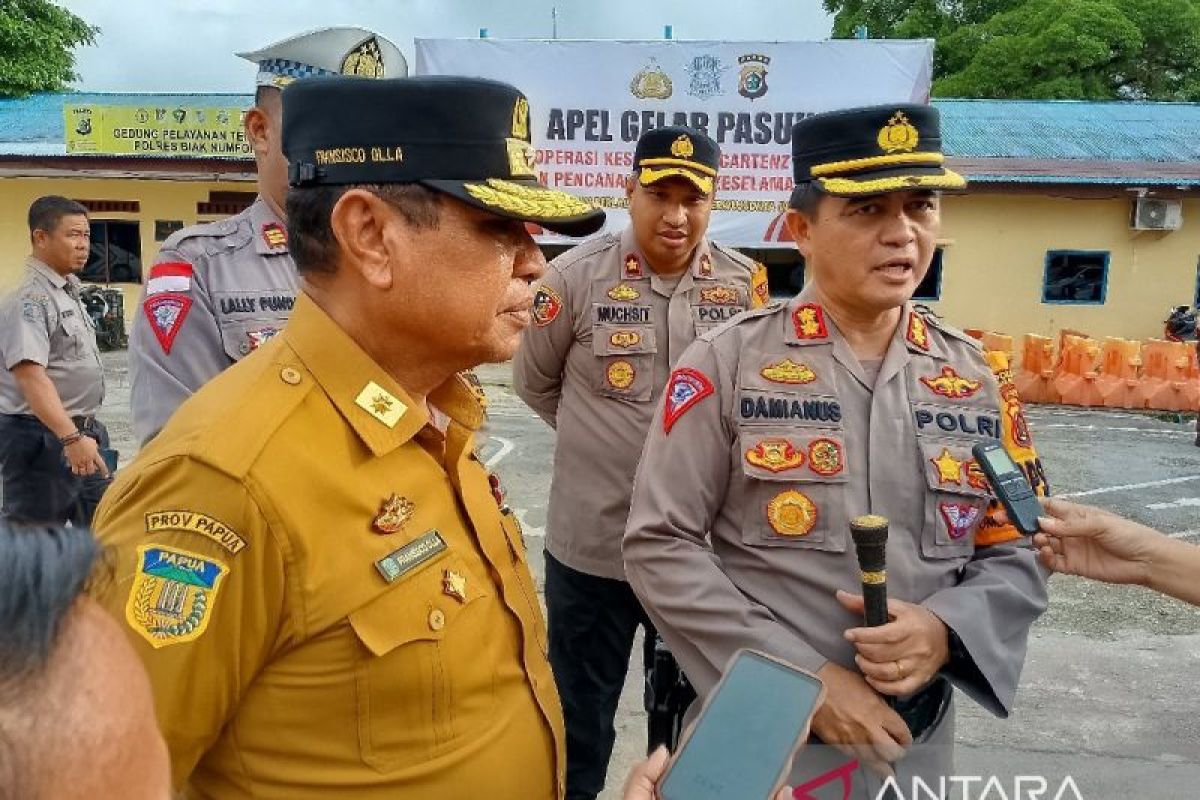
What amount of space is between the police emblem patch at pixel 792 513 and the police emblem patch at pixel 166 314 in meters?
1.67

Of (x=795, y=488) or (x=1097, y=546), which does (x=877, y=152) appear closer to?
(x=795, y=488)

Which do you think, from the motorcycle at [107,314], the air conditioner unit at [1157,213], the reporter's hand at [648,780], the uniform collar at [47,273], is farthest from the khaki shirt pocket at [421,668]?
the motorcycle at [107,314]

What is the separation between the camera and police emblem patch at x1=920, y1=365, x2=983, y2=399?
219 centimetres

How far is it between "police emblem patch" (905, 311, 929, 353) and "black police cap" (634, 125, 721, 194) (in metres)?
1.43

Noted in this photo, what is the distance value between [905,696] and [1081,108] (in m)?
17.7

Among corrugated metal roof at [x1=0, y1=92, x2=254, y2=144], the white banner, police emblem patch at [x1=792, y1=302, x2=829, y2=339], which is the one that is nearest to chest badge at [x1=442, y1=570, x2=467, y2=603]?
police emblem patch at [x1=792, y1=302, x2=829, y2=339]

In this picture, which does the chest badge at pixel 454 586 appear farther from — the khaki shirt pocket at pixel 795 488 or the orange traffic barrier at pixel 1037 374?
the orange traffic barrier at pixel 1037 374

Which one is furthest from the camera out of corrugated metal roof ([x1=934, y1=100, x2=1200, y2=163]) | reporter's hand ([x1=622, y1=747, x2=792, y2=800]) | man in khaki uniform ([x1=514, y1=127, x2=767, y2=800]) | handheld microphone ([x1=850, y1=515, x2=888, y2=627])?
corrugated metal roof ([x1=934, y1=100, x2=1200, y2=163])

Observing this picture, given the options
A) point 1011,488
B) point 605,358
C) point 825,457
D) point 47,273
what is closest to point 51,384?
point 47,273

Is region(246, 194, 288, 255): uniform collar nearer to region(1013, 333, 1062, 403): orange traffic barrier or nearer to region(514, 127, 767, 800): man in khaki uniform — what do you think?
region(514, 127, 767, 800): man in khaki uniform

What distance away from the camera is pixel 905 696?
1.95 metres

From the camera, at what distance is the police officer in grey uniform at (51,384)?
4527 mm

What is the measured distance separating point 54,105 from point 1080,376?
19.8 m

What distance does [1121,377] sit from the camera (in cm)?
1186
